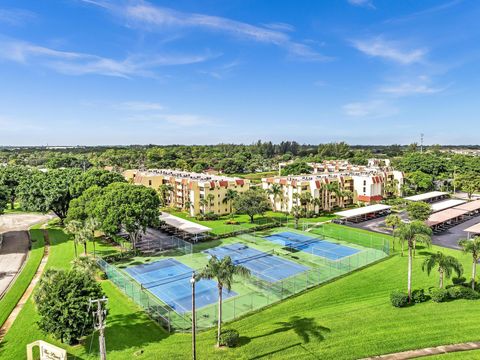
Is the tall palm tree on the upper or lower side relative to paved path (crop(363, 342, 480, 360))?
upper

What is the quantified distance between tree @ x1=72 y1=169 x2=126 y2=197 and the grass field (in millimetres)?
29157

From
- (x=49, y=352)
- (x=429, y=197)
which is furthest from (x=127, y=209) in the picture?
(x=429, y=197)

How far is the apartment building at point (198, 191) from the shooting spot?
236 feet

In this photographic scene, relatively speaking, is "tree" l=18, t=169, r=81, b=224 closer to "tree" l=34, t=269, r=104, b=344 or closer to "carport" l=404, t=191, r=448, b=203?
"tree" l=34, t=269, r=104, b=344

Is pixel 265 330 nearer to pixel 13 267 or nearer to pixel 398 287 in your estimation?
pixel 398 287

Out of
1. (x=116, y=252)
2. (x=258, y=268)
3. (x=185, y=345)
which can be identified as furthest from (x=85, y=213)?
(x=185, y=345)

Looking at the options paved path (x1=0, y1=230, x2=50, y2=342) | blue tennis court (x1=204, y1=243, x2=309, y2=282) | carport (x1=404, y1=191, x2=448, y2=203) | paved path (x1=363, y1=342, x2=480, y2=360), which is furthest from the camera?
carport (x1=404, y1=191, x2=448, y2=203)

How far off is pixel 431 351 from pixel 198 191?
54905 mm

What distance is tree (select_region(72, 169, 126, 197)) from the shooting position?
5741 cm

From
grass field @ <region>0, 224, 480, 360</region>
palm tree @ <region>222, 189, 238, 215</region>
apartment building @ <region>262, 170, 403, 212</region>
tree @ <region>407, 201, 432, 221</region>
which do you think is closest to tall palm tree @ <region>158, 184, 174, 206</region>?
palm tree @ <region>222, 189, 238, 215</region>

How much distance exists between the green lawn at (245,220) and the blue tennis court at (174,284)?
16.8 meters

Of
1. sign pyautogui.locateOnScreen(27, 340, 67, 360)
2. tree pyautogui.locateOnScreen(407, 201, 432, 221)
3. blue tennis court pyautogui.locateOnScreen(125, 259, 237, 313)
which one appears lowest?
blue tennis court pyautogui.locateOnScreen(125, 259, 237, 313)

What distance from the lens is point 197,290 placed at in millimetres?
35844

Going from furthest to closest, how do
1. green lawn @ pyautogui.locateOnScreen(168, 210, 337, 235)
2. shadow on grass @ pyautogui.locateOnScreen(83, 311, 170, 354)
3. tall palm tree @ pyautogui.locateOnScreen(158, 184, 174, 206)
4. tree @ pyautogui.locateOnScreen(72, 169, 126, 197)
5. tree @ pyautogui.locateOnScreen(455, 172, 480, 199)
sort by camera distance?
1. tree @ pyautogui.locateOnScreen(455, 172, 480, 199)
2. tall palm tree @ pyautogui.locateOnScreen(158, 184, 174, 206)
3. green lawn @ pyautogui.locateOnScreen(168, 210, 337, 235)
4. tree @ pyautogui.locateOnScreen(72, 169, 126, 197)
5. shadow on grass @ pyautogui.locateOnScreen(83, 311, 170, 354)
